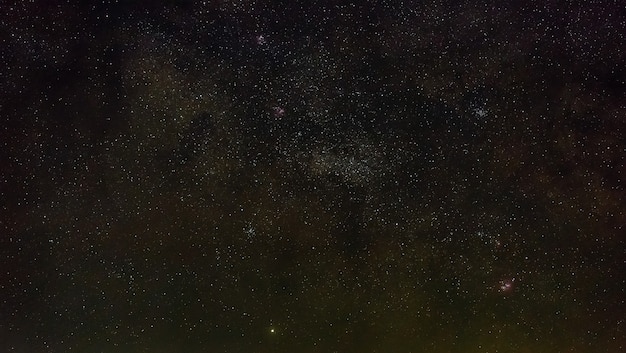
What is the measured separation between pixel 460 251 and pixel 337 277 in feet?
1.79

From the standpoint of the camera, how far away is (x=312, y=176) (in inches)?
81.7

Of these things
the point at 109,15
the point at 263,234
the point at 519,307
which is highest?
the point at 109,15

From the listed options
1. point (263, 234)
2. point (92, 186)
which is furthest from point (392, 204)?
point (92, 186)

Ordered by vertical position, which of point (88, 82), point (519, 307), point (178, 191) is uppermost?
point (88, 82)

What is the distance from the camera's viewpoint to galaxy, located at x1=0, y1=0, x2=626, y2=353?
204 centimetres

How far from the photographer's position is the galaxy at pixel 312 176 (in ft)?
6.68

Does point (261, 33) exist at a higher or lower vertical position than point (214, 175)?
higher

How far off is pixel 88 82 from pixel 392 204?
54.8 inches

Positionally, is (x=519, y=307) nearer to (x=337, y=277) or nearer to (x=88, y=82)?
(x=337, y=277)

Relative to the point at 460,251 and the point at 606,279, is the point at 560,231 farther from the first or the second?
the point at 460,251

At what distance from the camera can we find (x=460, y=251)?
2.12 meters

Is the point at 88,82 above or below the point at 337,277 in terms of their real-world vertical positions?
above

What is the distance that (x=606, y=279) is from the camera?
7.02 feet

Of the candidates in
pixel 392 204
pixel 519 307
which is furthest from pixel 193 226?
pixel 519 307
